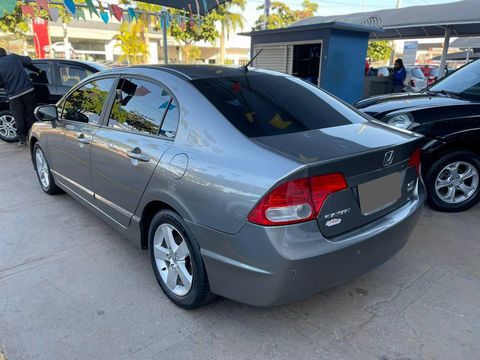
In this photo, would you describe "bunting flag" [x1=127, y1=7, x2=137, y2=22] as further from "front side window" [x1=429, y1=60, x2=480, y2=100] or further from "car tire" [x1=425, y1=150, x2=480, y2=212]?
"car tire" [x1=425, y1=150, x2=480, y2=212]

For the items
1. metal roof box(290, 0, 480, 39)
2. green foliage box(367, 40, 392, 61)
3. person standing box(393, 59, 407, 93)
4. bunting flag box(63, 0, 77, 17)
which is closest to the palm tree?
green foliage box(367, 40, 392, 61)

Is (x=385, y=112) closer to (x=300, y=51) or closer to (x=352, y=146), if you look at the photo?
(x=352, y=146)

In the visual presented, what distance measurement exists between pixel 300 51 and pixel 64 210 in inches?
271

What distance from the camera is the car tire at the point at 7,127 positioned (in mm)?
7637

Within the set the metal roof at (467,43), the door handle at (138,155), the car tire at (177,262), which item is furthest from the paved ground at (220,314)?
the metal roof at (467,43)

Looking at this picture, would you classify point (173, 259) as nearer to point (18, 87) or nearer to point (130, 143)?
point (130, 143)

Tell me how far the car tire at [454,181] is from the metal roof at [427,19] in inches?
243

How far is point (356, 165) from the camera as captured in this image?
6.93 feet

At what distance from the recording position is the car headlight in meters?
4.04

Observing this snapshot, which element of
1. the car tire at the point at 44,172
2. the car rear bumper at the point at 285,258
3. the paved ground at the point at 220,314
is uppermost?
the car rear bumper at the point at 285,258

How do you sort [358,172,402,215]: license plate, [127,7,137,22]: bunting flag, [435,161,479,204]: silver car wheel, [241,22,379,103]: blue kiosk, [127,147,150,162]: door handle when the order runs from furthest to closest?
[127,7,137,22]: bunting flag < [241,22,379,103]: blue kiosk < [435,161,479,204]: silver car wheel < [127,147,150,162]: door handle < [358,172,402,215]: license plate

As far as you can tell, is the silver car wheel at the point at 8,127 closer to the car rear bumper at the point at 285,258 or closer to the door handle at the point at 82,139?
the door handle at the point at 82,139

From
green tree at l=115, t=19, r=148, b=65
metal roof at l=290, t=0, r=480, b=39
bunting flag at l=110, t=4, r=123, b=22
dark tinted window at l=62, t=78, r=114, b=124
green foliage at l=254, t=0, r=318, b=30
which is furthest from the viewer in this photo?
green foliage at l=254, t=0, r=318, b=30

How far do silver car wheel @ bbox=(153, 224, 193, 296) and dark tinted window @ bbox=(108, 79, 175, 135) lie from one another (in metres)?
0.71
